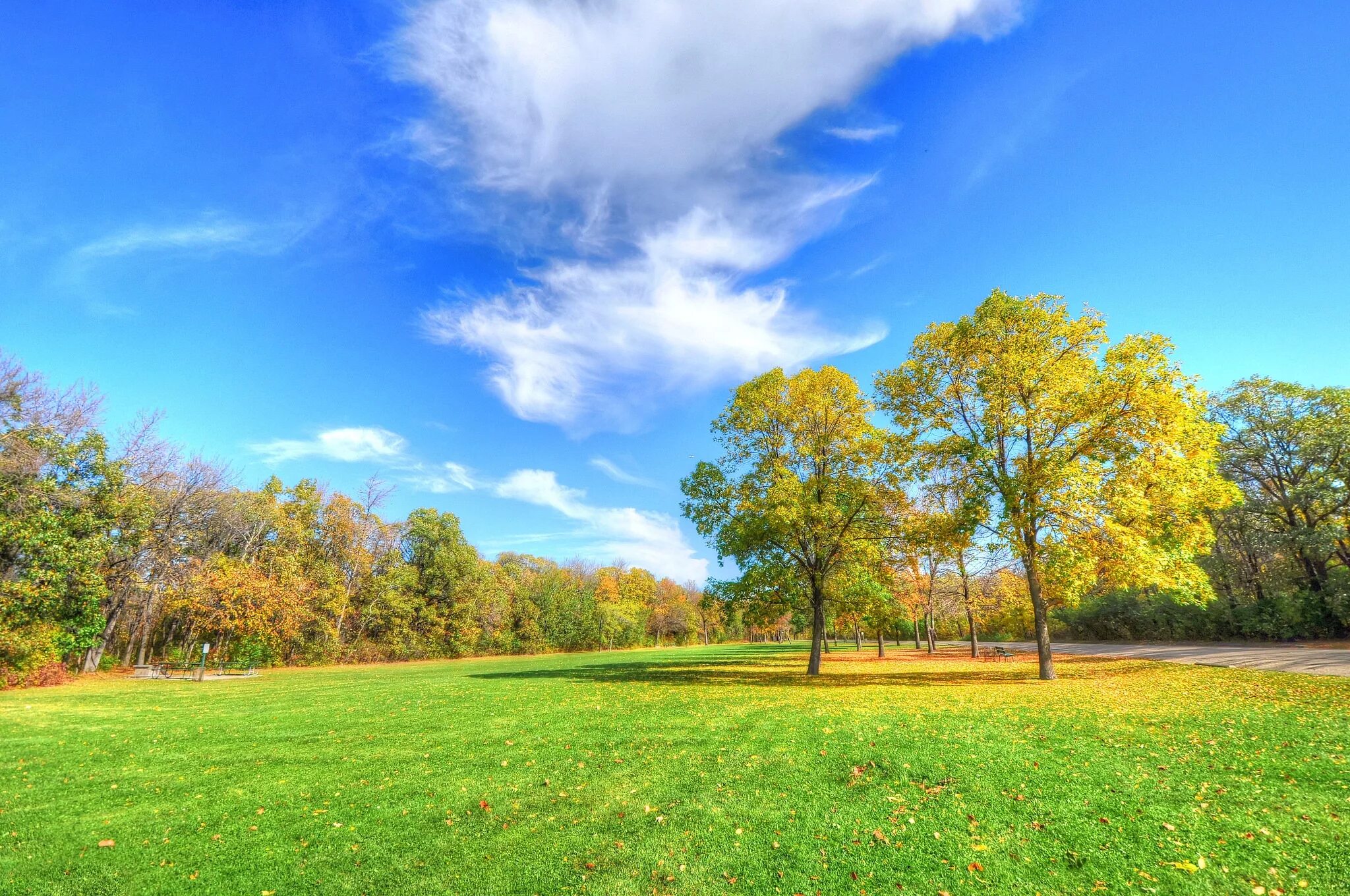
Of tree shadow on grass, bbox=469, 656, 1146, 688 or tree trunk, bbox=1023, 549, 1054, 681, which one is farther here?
tree shadow on grass, bbox=469, 656, 1146, 688

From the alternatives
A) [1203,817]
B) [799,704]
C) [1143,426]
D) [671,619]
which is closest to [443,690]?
[799,704]

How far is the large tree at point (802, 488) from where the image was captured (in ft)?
69.2

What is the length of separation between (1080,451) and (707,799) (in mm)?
17540

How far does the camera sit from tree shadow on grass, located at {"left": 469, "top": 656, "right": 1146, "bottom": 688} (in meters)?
19.5

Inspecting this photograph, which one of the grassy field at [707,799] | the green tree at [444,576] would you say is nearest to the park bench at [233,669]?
the green tree at [444,576]

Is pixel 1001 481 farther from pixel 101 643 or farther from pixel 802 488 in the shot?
pixel 101 643

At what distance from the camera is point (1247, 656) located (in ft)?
77.7

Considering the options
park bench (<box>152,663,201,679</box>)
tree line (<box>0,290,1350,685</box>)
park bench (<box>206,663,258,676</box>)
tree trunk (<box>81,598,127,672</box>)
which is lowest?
park bench (<box>206,663,258,676</box>)

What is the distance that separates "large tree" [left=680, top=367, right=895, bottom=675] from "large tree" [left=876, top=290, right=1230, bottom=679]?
303cm

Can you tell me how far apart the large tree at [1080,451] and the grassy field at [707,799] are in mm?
4436

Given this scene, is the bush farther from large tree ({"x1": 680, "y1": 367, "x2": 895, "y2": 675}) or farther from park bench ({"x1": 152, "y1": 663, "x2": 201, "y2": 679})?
park bench ({"x1": 152, "y1": 663, "x2": 201, "y2": 679})

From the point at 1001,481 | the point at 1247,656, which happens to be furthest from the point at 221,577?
the point at 1247,656

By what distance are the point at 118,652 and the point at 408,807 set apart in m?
54.8

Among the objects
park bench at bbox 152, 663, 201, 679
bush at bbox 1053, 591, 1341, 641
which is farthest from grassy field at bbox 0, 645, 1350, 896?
bush at bbox 1053, 591, 1341, 641
